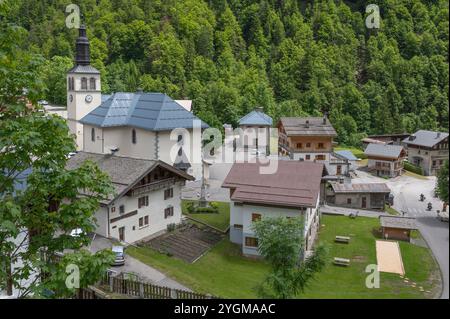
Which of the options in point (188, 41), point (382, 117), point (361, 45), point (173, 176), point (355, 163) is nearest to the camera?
point (173, 176)

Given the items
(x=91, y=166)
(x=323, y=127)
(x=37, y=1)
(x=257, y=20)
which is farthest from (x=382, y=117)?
(x=37, y=1)

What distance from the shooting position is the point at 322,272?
19.5 meters

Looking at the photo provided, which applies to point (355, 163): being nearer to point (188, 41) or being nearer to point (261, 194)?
point (261, 194)

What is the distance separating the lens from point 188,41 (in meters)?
97.9

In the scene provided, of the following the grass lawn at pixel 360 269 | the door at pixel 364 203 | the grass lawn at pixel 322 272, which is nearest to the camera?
the grass lawn at pixel 360 269

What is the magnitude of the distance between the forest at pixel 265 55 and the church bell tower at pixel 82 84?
19.3 meters

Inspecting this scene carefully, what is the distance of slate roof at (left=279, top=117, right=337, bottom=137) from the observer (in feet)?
157

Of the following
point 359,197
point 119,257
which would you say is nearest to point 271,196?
point 119,257

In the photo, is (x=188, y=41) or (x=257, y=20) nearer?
(x=188, y=41)

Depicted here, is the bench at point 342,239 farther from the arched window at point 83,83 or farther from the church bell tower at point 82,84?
the arched window at point 83,83

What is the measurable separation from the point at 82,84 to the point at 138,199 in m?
21.8

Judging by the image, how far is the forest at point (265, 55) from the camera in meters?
72.4

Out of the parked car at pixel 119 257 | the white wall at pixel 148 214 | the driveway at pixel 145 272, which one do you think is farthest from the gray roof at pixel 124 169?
the driveway at pixel 145 272

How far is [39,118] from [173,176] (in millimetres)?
19127
